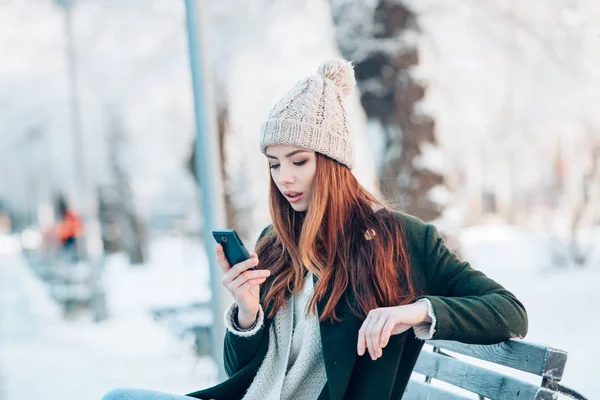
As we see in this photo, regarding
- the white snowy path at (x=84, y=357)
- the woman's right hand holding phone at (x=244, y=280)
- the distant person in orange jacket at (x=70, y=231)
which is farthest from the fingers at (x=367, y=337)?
the distant person in orange jacket at (x=70, y=231)

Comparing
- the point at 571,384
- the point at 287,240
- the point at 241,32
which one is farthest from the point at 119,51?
the point at 287,240

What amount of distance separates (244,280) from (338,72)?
78 centimetres

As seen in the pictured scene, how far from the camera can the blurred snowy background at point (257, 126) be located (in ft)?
23.6

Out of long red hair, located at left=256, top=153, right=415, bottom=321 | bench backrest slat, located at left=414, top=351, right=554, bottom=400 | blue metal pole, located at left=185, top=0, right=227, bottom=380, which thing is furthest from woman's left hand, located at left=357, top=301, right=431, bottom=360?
blue metal pole, located at left=185, top=0, right=227, bottom=380

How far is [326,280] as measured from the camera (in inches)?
92.5

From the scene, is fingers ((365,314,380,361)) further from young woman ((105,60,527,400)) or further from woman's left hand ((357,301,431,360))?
young woman ((105,60,527,400))

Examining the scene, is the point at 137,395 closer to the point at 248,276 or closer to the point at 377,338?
the point at 248,276

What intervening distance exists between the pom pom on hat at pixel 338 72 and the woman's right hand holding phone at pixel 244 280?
680 mm

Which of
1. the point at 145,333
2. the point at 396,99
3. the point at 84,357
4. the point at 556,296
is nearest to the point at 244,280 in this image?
the point at 396,99

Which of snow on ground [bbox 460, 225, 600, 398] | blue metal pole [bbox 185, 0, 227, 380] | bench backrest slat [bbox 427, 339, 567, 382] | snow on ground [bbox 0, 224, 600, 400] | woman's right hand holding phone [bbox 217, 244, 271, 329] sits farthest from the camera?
snow on ground [bbox 0, 224, 600, 400]

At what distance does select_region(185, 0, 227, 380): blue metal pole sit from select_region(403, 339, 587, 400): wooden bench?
1997 millimetres

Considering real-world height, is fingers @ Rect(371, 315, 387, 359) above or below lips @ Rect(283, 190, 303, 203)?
below

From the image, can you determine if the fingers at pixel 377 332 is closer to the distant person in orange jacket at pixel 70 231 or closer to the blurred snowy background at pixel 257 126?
the blurred snowy background at pixel 257 126

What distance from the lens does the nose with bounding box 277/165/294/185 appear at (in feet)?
8.00
